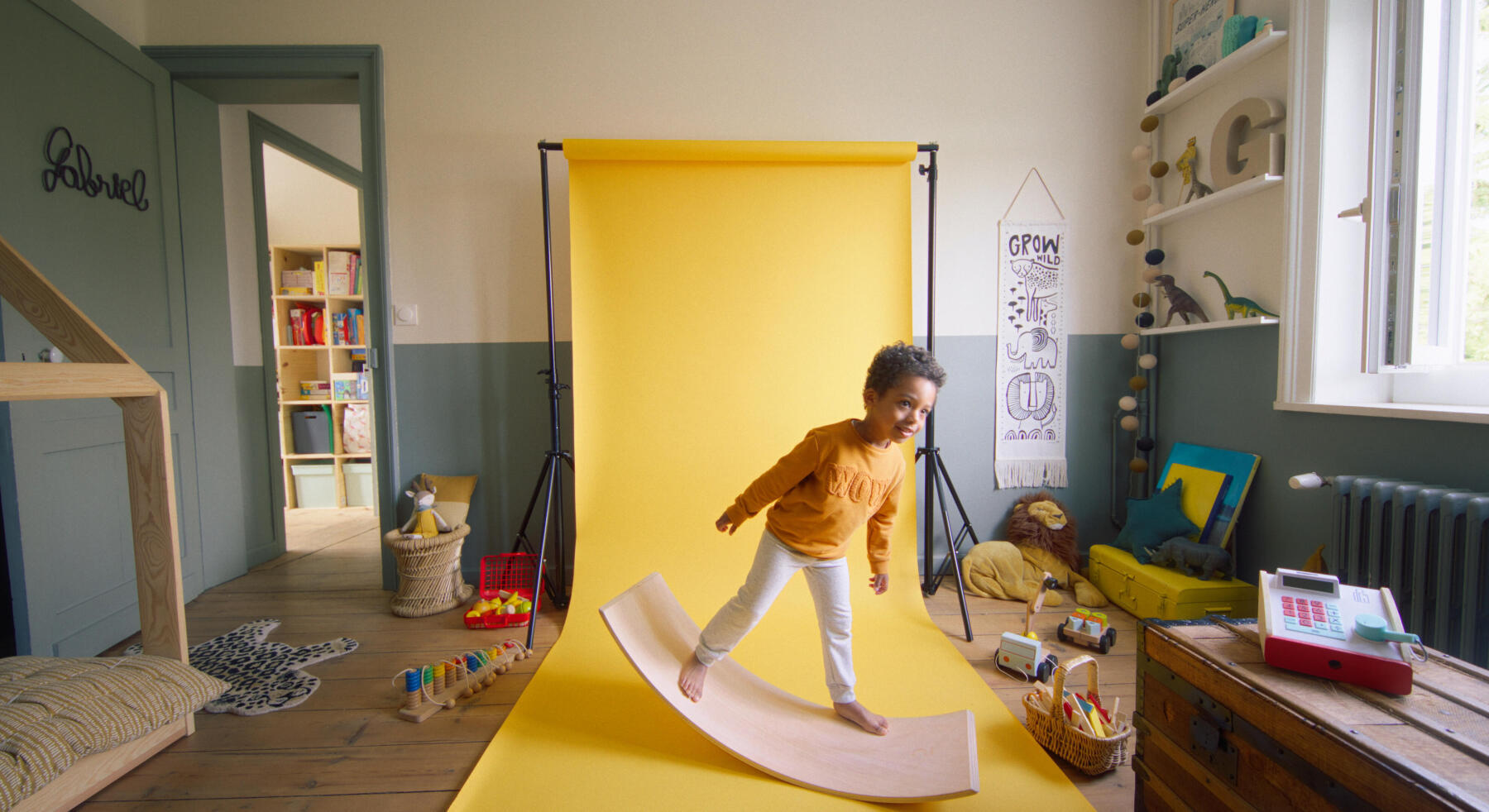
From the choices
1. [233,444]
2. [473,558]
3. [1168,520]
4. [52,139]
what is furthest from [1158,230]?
[233,444]

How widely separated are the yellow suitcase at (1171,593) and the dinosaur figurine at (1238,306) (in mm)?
987

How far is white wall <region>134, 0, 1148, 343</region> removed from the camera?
103 inches

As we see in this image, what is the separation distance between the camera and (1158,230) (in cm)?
276

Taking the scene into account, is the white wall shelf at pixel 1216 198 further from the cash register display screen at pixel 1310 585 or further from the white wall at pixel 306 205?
the white wall at pixel 306 205

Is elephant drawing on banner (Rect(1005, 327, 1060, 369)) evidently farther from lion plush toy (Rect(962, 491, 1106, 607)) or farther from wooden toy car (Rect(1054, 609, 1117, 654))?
wooden toy car (Rect(1054, 609, 1117, 654))

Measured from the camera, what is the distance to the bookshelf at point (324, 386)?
449 centimetres

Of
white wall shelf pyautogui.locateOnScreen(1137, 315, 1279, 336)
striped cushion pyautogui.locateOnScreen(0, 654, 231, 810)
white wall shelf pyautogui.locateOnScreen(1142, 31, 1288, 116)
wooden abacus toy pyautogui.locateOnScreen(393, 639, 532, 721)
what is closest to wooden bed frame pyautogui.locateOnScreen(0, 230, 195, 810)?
striped cushion pyautogui.locateOnScreen(0, 654, 231, 810)

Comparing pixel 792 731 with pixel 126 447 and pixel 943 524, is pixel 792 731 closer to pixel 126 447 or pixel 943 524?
pixel 943 524

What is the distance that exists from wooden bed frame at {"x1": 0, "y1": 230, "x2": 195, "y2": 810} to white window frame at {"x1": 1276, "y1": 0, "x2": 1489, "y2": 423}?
3515 mm

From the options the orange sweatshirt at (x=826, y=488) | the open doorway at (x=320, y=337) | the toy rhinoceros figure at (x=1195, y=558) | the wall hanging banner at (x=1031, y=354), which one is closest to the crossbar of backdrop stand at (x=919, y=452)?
the wall hanging banner at (x=1031, y=354)

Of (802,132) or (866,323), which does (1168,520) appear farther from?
(802,132)

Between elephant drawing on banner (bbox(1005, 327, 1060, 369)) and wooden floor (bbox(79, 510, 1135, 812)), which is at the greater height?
elephant drawing on banner (bbox(1005, 327, 1060, 369))

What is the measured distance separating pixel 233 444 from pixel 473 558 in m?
1.33

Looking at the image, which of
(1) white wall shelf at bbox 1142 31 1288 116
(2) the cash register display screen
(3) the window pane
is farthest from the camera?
(1) white wall shelf at bbox 1142 31 1288 116
